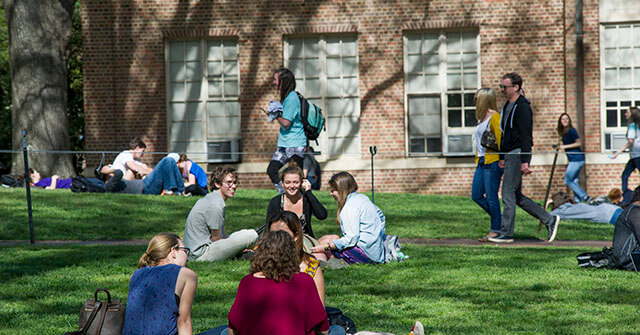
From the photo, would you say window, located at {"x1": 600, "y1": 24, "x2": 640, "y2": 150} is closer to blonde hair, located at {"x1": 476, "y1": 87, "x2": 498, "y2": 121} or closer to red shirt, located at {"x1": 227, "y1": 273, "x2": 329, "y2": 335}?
blonde hair, located at {"x1": 476, "y1": 87, "x2": 498, "y2": 121}

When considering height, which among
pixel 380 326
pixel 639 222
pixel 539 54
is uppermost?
pixel 539 54

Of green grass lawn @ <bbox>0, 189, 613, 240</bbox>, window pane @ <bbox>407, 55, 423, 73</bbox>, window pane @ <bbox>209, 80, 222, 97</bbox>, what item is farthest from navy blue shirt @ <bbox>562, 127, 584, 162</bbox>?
window pane @ <bbox>209, 80, 222, 97</bbox>

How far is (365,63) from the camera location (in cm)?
2120

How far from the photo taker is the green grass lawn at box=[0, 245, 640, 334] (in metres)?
6.83

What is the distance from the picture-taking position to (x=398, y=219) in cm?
1419

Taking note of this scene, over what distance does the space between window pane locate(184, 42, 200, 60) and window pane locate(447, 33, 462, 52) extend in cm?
601

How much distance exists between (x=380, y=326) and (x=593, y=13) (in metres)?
15.7

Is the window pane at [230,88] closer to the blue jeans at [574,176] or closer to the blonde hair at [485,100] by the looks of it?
the blue jeans at [574,176]

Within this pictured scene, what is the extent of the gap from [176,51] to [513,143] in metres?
12.3

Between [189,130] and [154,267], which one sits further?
[189,130]

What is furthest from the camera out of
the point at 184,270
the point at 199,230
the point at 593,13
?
the point at 593,13

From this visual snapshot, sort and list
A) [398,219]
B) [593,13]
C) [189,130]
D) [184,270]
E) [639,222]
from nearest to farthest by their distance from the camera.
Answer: [184,270] → [639,222] → [398,219] → [593,13] → [189,130]

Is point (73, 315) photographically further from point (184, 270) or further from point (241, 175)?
point (241, 175)

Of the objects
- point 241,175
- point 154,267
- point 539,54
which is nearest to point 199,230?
point 154,267
